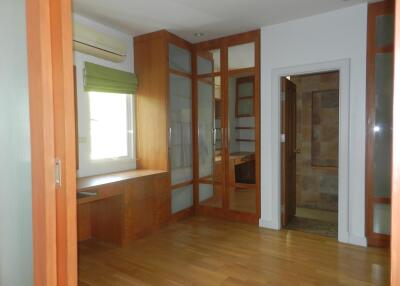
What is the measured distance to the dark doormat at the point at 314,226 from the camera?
3.52 metres

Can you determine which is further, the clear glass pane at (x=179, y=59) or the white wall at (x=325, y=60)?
the clear glass pane at (x=179, y=59)

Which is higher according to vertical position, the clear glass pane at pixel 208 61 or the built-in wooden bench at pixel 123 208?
the clear glass pane at pixel 208 61

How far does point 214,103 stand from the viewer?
4.14 metres

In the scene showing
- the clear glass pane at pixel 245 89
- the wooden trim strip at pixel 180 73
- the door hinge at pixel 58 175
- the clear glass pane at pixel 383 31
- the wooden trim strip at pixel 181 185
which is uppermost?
the clear glass pane at pixel 383 31

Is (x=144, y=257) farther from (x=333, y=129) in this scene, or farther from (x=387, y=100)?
(x=333, y=129)

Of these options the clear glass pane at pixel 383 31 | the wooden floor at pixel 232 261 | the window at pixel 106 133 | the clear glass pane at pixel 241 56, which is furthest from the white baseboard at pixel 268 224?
the clear glass pane at pixel 383 31

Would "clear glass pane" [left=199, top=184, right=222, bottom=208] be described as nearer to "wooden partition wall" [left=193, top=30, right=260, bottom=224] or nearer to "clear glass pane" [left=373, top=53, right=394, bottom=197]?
"wooden partition wall" [left=193, top=30, right=260, bottom=224]

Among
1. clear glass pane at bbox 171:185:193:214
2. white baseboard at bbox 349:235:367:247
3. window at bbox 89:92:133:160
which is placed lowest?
white baseboard at bbox 349:235:367:247

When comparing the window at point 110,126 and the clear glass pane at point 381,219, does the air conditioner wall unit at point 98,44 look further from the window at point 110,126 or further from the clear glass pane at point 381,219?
the clear glass pane at point 381,219

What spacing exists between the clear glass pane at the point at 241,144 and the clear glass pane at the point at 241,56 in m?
0.16

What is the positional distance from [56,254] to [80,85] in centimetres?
247

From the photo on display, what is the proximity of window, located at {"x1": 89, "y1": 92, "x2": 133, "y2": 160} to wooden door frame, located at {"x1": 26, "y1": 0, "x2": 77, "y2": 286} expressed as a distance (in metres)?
2.27

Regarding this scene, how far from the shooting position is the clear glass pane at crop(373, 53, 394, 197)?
2.96 meters

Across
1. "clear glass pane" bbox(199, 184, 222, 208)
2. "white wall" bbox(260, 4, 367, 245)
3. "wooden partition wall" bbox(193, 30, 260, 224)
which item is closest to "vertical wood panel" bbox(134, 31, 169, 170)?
"wooden partition wall" bbox(193, 30, 260, 224)
